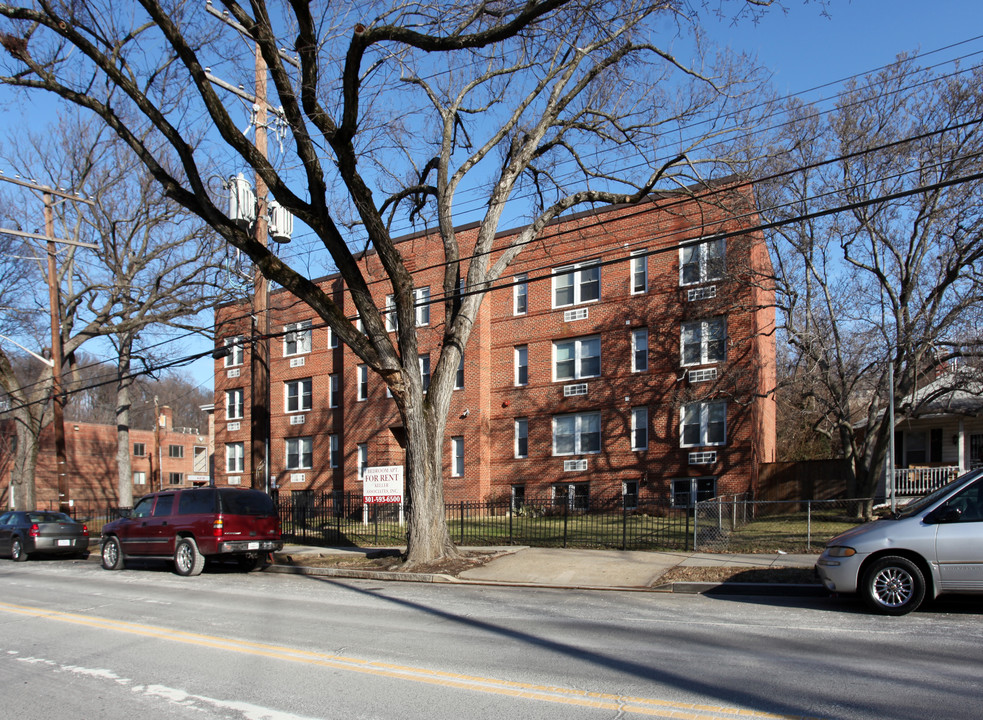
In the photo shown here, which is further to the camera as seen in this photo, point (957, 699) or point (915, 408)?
point (915, 408)

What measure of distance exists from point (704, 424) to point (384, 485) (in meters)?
11.9

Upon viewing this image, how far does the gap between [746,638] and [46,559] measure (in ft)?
67.0

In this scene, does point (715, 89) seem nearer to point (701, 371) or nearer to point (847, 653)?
point (847, 653)

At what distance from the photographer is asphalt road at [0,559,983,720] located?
5969mm

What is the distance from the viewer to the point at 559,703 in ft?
19.6

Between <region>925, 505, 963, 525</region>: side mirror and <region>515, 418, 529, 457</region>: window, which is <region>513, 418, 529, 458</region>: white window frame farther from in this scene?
<region>925, 505, 963, 525</region>: side mirror

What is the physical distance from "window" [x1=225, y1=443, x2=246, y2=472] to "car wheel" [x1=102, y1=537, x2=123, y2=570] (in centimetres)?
2177

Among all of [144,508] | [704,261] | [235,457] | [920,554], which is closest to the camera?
[920,554]

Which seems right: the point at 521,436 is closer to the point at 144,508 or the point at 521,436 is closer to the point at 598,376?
the point at 598,376

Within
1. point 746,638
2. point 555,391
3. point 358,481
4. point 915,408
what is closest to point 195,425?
point 358,481

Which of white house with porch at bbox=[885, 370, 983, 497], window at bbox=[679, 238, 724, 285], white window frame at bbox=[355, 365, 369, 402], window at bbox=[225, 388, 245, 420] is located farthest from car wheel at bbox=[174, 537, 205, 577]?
window at bbox=[225, 388, 245, 420]

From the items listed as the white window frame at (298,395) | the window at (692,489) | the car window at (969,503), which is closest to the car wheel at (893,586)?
the car window at (969,503)

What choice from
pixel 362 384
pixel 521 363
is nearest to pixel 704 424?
pixel 521 363

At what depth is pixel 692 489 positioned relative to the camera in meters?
25.7
